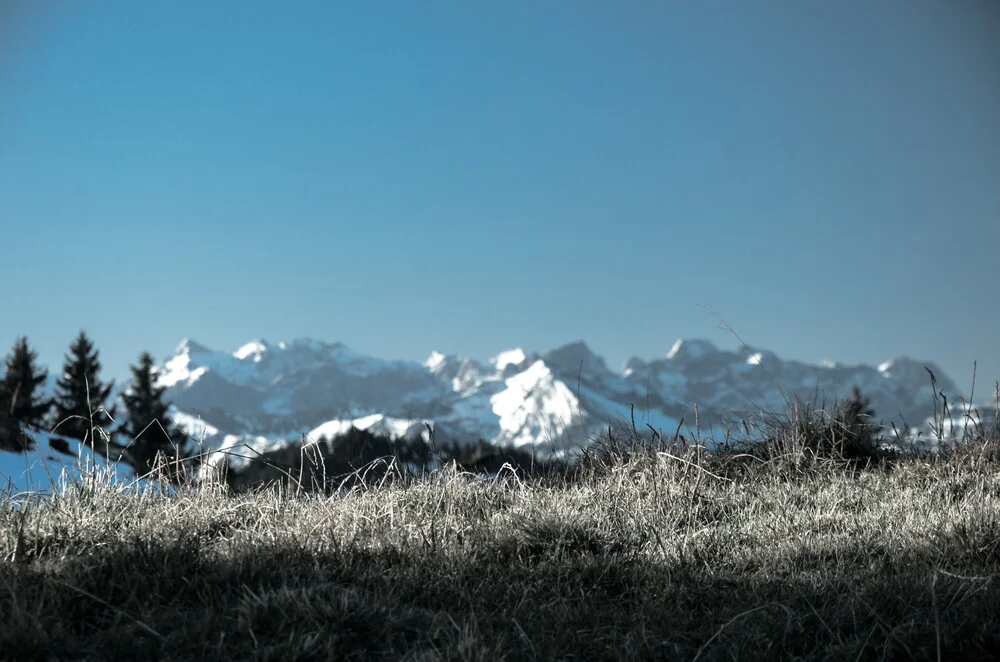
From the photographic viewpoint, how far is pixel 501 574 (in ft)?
12.0

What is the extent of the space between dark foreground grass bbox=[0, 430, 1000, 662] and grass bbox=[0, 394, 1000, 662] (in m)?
0.01

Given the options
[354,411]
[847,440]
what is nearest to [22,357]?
[354,411]

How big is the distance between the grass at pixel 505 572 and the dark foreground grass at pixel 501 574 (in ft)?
0.04

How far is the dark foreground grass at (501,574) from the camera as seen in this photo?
2.80 metres

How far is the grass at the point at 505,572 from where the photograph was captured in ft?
9.21

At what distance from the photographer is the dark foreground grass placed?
2.80 meters

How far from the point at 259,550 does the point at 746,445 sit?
470cm

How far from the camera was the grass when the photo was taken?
2809mm

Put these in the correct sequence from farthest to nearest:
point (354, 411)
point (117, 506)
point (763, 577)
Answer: point (354, 411) < point (117, 506) < point (763, 577)

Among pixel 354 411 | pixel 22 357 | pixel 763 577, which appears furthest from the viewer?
pixel 22 357

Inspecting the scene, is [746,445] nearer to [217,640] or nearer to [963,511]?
[963,511]

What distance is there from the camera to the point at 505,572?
368 cm

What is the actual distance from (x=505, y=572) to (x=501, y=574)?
0.08 feet

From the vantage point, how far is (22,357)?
39281mm
